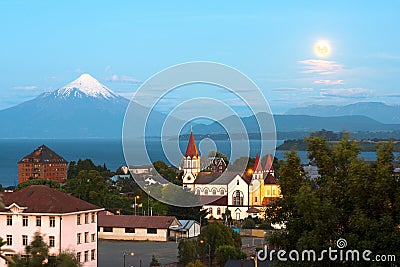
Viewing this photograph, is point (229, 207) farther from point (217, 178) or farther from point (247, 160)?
point (247, 160)

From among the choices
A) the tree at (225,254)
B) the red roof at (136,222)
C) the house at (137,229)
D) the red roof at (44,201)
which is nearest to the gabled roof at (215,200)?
the red roof at (136,222)

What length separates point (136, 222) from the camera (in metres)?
38.5

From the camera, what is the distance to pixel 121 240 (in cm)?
3769

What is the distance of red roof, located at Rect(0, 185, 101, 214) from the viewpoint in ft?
75.0

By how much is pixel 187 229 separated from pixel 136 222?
99.7 inches

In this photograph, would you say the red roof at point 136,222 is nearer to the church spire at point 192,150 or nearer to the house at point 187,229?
the house at point 187,229

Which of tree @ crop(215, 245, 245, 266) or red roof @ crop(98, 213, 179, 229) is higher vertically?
red roof @ crop(98, 213, 179, 229)

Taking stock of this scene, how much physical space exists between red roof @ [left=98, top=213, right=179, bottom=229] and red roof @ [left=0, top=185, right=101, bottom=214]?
14.3 m

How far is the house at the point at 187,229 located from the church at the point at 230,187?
36.7 feet

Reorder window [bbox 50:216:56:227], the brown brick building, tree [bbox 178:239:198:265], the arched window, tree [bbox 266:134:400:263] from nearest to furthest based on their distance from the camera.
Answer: tree [bbox 266:134:400:263]
window [bbox 50:216:56:227]
tree [bbox 178:239:198:265]
the arched window
the brown brick building

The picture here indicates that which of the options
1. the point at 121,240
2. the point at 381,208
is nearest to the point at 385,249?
the point at 381,208

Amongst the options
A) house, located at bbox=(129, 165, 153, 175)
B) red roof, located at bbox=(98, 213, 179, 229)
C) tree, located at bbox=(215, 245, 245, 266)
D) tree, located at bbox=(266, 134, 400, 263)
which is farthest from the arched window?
tree, located at bbox=(266, 134, 400, 263)

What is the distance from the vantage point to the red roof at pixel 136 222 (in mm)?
38250

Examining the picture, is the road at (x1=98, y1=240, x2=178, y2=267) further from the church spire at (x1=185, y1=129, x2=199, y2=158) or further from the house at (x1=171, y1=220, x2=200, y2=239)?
the church spire at (x1=185, y1=129, x2=199, y2=158)
